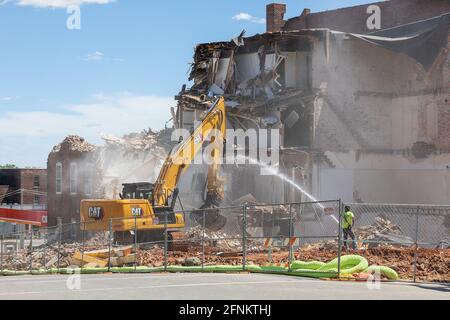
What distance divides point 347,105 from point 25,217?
1199 inches

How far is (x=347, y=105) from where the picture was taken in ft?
124

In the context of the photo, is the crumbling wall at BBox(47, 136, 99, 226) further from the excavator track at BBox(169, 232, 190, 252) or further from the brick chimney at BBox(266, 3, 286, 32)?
the excavator track at BBox(169, 232, 190, 252)

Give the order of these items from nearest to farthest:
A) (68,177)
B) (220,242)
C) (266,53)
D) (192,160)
A: 1. (192,160)
2. (220,242)
3. (266,53)
4. (68,177)

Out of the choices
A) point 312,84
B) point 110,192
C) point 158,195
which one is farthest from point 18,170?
point 158,195

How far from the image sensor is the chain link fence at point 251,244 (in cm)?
1911

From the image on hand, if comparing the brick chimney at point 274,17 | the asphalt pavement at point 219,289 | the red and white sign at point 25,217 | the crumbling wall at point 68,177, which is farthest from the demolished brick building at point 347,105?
the red and white sign at point 25,217

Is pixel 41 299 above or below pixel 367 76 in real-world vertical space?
below

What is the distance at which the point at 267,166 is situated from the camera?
36594 mm

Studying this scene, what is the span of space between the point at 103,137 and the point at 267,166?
49.3 ft

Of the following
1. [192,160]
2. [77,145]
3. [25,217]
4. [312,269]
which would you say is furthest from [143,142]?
[312,269]

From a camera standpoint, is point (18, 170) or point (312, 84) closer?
point (312, 84)

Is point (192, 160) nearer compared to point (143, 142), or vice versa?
point (192, 160)

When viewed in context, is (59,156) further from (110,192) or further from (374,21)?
(374,21)

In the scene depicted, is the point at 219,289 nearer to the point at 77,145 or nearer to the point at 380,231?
the point at 380,231
